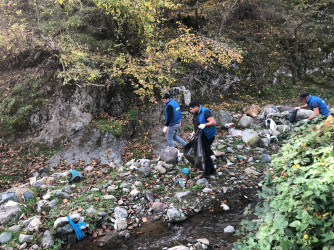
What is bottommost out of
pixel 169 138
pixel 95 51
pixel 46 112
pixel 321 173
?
pixel 169 138

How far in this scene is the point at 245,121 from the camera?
9.11 meters

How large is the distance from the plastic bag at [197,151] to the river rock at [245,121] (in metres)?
4.31

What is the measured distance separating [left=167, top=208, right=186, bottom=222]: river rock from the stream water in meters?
0.09

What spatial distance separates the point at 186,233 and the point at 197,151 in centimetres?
182

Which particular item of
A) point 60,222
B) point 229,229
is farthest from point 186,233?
point 60,222

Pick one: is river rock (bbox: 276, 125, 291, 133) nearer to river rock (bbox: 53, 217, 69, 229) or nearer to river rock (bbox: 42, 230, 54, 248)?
river rock (bbox: 53, 217, 69, 229)

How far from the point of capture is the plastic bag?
532cm

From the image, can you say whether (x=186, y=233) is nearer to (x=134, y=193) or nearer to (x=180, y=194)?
(x=180, y=194)

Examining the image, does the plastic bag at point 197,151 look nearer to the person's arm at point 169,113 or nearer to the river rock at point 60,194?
the person's arm at point 169,113

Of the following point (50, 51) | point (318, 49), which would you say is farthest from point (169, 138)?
point (318, 49)

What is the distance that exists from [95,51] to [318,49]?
1229 cm

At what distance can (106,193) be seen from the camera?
5344 mm

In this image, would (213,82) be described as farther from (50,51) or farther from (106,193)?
(106,193)

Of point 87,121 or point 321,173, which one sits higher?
A: point 321,173
